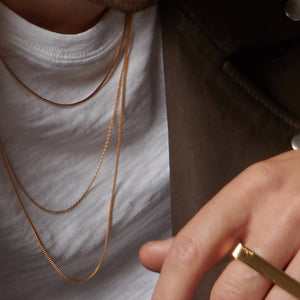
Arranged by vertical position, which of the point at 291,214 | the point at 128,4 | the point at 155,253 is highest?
the point at 128,4

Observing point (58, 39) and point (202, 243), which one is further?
point (58, 39)

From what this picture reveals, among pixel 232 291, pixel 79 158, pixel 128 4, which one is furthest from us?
pixel 79 158

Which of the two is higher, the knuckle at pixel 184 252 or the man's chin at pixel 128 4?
the man's chin at pixel 128 4

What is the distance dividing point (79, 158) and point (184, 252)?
31cm

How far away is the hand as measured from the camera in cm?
43

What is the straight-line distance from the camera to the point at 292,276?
17.2 inches

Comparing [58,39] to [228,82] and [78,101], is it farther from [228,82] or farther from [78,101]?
[228,82]

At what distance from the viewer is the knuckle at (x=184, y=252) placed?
1.43 feet

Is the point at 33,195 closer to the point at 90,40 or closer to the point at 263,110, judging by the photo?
the point at 90,40

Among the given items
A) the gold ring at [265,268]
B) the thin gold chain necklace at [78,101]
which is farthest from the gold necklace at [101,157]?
the gold ring at [265,268]

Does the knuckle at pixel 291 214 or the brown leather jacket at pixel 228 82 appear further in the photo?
the brown leather jacket at pixel 228 82

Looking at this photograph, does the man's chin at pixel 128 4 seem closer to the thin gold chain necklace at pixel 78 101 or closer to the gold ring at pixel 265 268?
the thin gold chain necklace at pixel 78 101

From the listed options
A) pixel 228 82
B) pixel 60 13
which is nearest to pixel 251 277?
pixel 228 82

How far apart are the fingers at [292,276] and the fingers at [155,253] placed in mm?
117
